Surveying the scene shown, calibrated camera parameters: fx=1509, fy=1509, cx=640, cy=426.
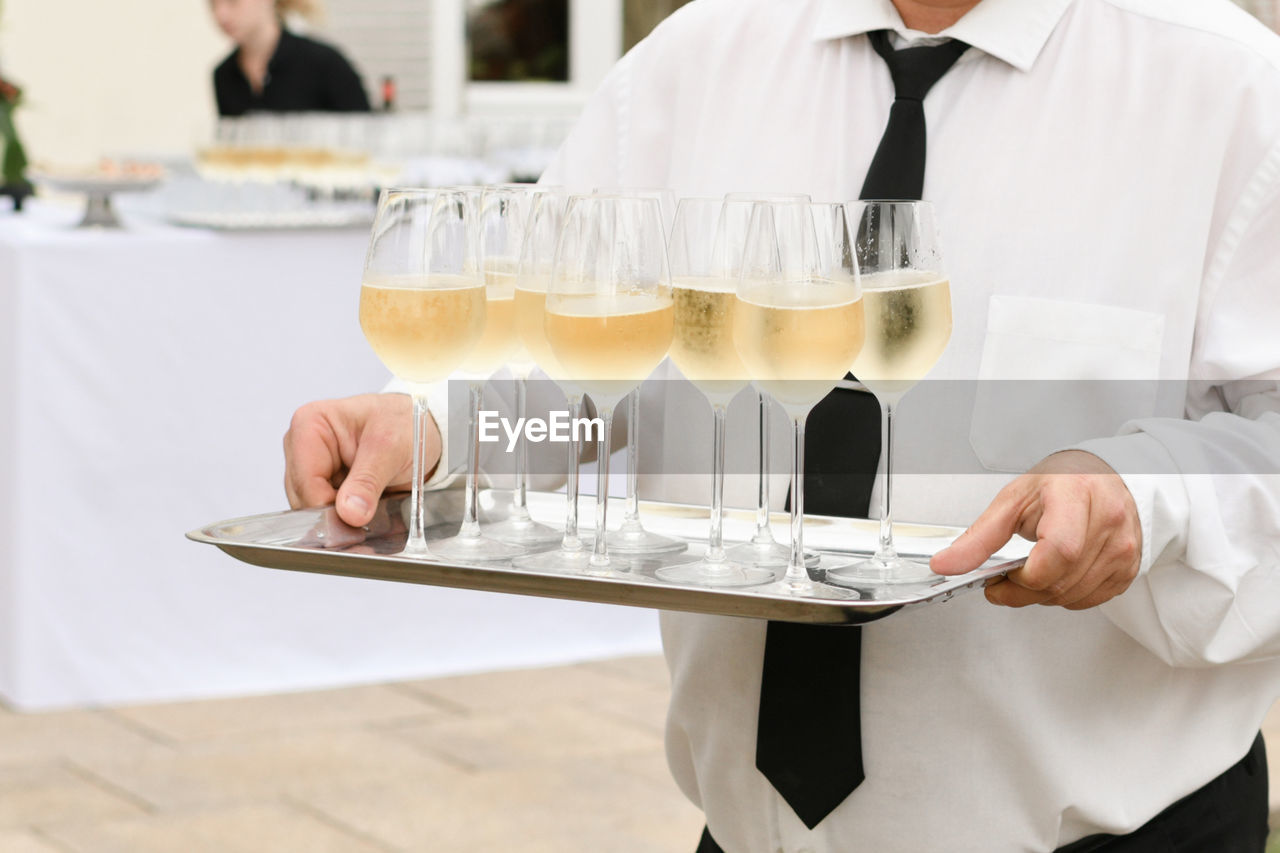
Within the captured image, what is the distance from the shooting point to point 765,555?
1.22m

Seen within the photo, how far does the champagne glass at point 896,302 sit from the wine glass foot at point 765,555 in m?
0.04

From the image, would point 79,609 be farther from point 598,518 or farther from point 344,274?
point 598,518

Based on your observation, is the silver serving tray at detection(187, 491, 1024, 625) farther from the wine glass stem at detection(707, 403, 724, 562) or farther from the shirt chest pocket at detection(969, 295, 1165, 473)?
the shirt chest pocket at detection(969, 295, 1165, 473)

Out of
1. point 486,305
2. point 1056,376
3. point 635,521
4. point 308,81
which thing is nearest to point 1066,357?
point 1056,376

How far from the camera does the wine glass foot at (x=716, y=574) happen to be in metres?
1.12

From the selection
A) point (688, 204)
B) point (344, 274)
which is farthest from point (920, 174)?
point (344, 274)

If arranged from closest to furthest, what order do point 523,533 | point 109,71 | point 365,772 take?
point 523,533
point 365,772
point 109,71

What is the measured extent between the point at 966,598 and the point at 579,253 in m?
0.51

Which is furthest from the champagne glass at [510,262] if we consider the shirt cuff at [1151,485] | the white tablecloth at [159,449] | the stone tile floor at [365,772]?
the white tablecloth at [159,449]

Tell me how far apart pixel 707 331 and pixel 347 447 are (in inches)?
15.5

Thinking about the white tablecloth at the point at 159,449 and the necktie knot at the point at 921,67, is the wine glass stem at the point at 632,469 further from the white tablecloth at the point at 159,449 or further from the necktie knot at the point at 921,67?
the white tablecloth at the point at 159,449

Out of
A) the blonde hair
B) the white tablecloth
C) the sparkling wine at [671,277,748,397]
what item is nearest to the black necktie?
the sparkling wine at [671,277,748,397]

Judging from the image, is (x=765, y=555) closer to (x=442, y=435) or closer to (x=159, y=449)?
(x=442, y=435)

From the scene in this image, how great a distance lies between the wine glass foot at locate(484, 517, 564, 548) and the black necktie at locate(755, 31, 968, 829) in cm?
24
